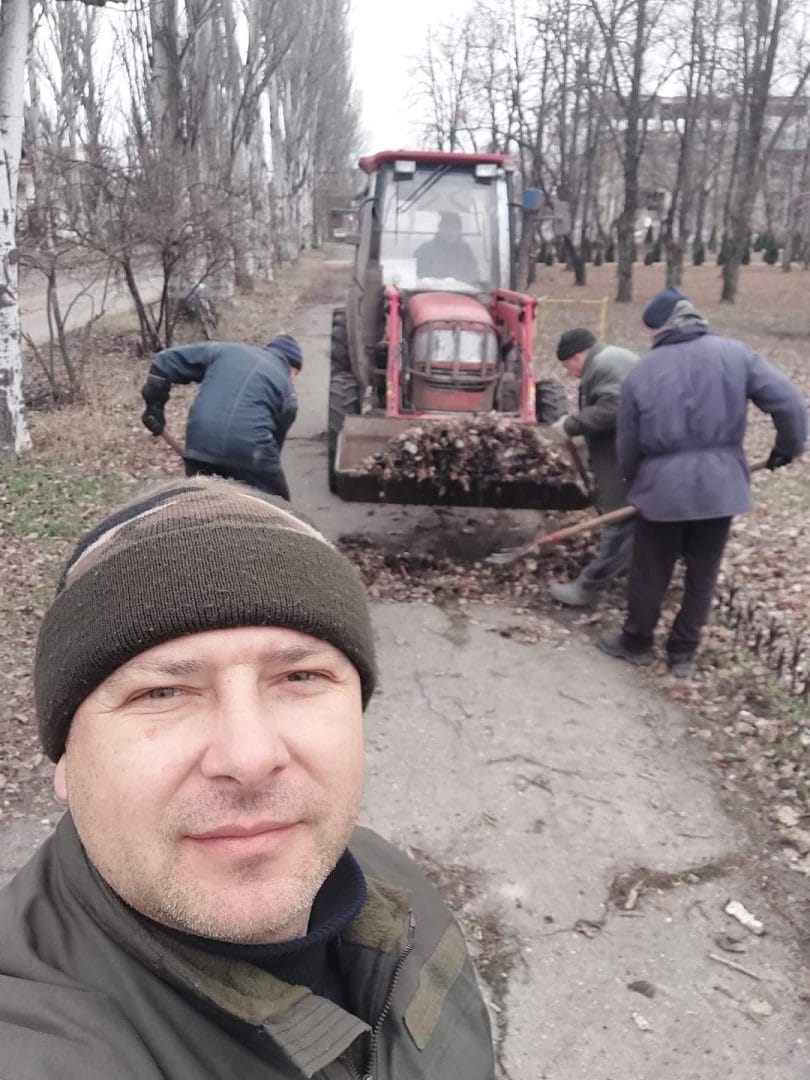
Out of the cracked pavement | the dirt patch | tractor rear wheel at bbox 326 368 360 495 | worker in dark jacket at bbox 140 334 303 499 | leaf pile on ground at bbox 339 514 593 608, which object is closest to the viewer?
the cracked pavement

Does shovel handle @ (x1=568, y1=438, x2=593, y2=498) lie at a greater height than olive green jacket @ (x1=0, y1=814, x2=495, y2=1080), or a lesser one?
lesser

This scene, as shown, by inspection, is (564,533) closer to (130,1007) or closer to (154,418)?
(154,418)

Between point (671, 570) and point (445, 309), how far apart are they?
10.4ft

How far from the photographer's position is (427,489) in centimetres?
573

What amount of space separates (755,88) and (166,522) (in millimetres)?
25909

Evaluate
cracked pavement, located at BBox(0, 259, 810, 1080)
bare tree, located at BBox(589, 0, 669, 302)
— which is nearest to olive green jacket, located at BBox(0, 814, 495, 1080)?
cracked pavement, located at BBox(0, 259, 810, 1080)

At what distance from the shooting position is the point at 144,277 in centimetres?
1331

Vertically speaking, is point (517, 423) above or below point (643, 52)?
below

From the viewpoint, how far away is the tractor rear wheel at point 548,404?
23.8 feet

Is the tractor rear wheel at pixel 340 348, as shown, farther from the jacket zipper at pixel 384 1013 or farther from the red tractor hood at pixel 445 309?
the jacket zipper at pixel 384 1013

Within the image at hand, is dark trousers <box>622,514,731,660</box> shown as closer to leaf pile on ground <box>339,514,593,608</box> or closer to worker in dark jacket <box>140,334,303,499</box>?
leaf pile on ground <box>339,514,593,608</box>

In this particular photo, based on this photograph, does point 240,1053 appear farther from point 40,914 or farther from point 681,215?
point 681,215

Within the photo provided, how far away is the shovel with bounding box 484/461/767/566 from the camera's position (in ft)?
17.0

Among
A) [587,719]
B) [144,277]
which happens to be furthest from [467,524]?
[144,277]
